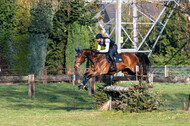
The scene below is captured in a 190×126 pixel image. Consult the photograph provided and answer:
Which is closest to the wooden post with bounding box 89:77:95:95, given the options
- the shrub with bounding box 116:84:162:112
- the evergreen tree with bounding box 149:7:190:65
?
the shrub with bounding box 116:84:162:112

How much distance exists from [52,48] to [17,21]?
3.35m

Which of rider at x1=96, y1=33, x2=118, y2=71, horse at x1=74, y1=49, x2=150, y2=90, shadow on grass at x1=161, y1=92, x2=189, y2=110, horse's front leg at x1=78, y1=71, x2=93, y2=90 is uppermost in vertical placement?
rider at x1=96, y1=33, x2=118, y2=71

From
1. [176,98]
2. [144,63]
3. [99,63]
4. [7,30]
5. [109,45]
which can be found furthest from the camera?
[7,30]

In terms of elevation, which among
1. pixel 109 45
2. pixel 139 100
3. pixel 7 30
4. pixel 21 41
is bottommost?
pixel 139 100

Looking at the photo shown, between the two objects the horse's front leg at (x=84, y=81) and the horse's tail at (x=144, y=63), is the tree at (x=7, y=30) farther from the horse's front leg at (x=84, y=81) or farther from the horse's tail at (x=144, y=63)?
the horse's front leg at (x=84, y=81)

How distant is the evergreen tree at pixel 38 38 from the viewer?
1029 inches

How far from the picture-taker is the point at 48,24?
86.8 feet

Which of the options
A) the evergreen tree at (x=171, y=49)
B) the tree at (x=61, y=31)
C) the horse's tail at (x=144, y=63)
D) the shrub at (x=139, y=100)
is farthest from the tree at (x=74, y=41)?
the shrub at (x=139, y=100)

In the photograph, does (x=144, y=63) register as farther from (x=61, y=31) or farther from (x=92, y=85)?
Answer: (x=61, y=31)

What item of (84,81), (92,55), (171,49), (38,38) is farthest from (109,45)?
(171,49)

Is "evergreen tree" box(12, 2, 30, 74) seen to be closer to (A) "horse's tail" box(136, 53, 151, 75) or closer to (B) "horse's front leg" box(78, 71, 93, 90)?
(A) "horse's tail" box(136, 53, 151, 75)

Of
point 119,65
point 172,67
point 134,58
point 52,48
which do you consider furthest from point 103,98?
point 172,67

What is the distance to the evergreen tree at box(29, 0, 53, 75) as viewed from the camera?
26125 mm

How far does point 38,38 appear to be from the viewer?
86.0 ft
